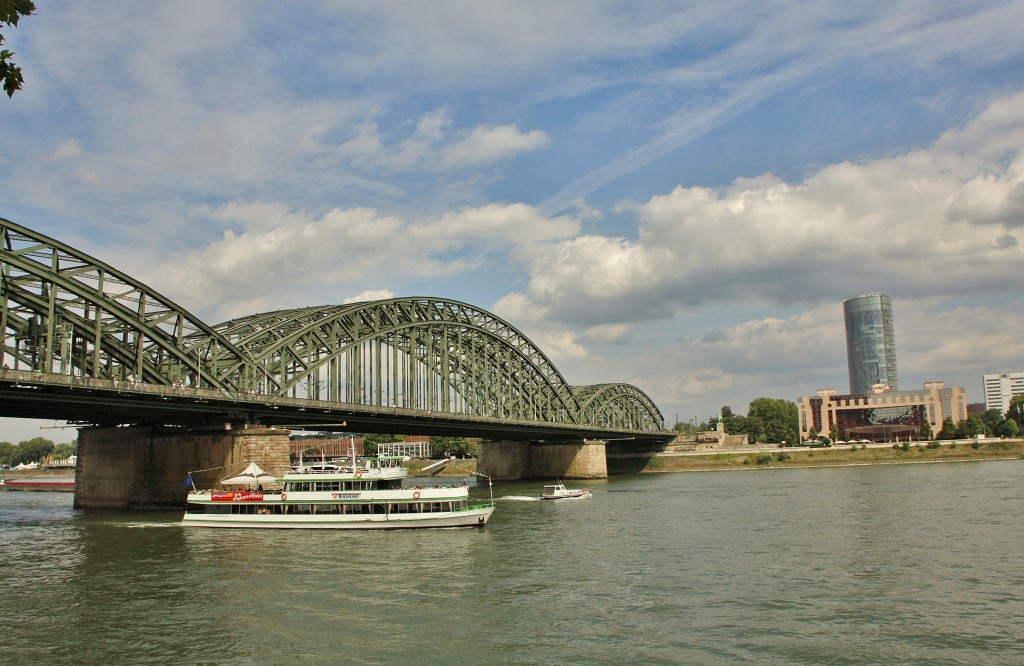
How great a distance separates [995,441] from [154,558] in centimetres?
14230

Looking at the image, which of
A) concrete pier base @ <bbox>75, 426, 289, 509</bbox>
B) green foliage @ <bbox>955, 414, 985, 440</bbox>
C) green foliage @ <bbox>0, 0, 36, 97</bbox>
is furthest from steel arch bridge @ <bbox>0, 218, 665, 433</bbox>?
green foliage @ <bbox>955, 414, 985, 440</bbox>

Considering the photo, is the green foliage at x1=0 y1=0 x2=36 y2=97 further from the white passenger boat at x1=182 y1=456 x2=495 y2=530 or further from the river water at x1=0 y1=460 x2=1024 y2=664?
the white passenger boat at x1=182 y1=456 x2=495 y2=530

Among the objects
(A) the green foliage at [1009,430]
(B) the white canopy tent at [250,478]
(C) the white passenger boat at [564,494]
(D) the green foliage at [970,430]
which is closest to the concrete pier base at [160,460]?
(B) the white canopy tent at [250,478]

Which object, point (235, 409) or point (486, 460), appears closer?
point (235, 409)

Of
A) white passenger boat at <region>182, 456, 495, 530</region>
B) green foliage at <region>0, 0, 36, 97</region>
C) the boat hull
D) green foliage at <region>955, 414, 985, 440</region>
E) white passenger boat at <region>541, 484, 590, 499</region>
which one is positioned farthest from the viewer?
green foliage at <region>955, 414, 985, 440</region>

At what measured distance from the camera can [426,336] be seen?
97875mm

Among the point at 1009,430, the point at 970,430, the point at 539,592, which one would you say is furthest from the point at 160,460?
the point at 1009,430

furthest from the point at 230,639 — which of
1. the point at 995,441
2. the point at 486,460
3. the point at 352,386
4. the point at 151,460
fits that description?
the point at 995,441

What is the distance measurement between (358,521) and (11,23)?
46.3m

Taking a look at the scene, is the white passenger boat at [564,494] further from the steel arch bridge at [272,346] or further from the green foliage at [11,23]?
the green foliage at [11,23]

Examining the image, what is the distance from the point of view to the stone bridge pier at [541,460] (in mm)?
121312

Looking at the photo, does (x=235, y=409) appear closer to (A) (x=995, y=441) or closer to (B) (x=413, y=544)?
(B) (x=413, y=544)

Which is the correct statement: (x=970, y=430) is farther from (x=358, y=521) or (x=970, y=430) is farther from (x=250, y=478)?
(x=250, y=478)

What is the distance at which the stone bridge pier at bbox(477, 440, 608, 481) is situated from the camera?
398 feet
